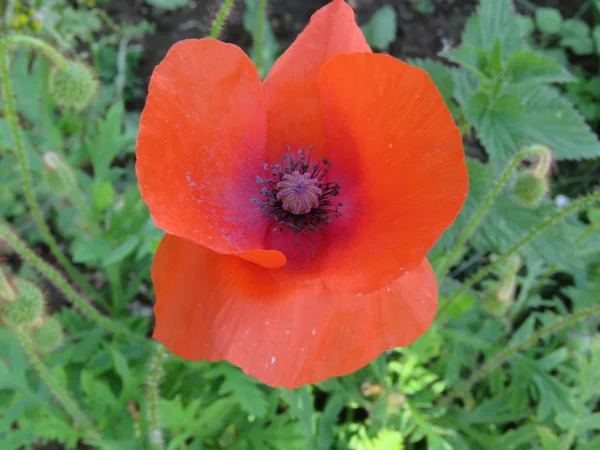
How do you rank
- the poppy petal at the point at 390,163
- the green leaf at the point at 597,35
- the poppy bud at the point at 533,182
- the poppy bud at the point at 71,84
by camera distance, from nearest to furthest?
1. the poppy petal at the point at 390,163
2. the poppy bud at the point at 533,182
3. the poppy bud at the point at 71,84
4. the green leaf at the point at 597,35

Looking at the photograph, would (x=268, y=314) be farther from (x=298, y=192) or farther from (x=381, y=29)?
(x=381, y=29)

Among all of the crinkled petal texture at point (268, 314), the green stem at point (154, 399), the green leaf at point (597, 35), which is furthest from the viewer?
the green leaf at point (597, 35)

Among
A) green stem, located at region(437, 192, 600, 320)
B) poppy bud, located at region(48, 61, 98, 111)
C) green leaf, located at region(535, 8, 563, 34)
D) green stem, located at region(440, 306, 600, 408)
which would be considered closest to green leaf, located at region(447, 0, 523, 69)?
green stem, located at region(437, 192, 600, 320)

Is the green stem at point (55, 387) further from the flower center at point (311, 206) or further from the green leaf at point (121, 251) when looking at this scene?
the flower center at point (311, 206)

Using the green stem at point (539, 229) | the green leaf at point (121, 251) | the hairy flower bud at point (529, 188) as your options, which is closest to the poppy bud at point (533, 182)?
the hairy flower bud at point (529, 188)

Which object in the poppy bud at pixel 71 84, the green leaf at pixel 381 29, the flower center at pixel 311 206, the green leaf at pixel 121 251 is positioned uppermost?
the flower center at pixel 311 206

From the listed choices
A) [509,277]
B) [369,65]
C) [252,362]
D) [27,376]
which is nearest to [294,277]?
[252,362]
